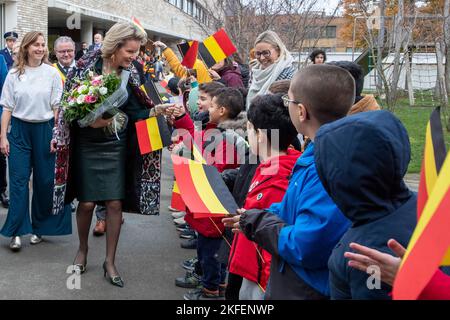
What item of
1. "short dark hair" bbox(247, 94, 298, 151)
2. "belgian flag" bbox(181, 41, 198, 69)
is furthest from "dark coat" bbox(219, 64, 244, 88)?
"short dark hair" bbox(247, 94, 298, 151)

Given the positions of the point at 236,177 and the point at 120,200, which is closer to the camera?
the point at 236,177

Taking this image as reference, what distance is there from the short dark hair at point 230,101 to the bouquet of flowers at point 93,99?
2.39 ft

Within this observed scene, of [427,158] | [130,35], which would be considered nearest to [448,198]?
[427,158]

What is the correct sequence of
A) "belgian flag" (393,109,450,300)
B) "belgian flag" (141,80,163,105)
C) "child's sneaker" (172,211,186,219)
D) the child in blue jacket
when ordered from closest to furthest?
"belgian flag" (393,109,450,300), the child in blue jacket, "belgian flag" (141,80,163,105), "child's sneaker" (172,211,186,219)

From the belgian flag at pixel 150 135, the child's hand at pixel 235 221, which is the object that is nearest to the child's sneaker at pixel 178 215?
the belgian flag at pixel 150 135

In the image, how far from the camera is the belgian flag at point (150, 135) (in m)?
4.06

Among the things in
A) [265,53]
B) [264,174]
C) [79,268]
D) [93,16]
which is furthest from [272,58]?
[93,16]

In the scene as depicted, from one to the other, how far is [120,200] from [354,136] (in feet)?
9.54

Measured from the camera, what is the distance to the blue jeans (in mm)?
3770

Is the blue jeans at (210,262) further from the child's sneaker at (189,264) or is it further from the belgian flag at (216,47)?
the belgian flag at (216,47)

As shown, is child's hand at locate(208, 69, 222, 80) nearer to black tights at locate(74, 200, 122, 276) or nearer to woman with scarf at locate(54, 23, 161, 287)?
woman with scarf at locate(54, 23, 161, 287)

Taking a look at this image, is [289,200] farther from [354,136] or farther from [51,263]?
[51,263]

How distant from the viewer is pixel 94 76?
159 inches

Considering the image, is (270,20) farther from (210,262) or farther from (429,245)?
(429,245)
